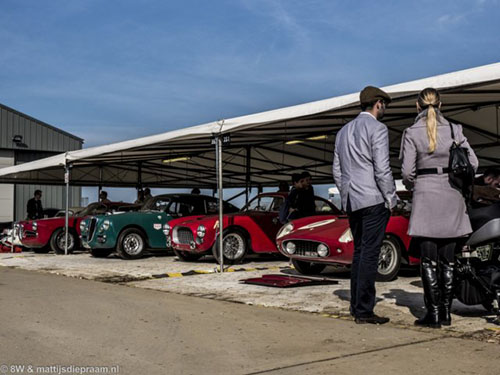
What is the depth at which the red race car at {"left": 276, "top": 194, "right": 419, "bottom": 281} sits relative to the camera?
898cm

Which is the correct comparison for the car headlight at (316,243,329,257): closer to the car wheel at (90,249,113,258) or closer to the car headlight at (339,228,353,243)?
the car headlight at (339,228,353,243)

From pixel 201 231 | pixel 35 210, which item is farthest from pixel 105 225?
pixel 35 210

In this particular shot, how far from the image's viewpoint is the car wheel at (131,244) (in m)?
14.5

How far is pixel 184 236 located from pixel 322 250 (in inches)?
176

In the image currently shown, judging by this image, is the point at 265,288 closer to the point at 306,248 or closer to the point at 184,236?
the point at 306,248

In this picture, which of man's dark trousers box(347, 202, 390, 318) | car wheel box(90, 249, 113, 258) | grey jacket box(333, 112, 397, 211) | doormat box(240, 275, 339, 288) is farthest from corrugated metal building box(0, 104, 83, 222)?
man's dark trousers box(347, 202, 390, 318)

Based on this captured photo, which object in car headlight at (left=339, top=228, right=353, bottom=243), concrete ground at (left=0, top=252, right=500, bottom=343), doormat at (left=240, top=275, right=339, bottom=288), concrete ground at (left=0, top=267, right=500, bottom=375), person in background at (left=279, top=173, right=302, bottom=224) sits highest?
person in background at (left=279, top=173, right=302, bottom=224)

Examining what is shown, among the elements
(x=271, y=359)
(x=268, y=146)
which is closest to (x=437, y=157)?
(x=271, y=359)

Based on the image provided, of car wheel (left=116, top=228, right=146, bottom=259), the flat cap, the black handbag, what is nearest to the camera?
the black handbag

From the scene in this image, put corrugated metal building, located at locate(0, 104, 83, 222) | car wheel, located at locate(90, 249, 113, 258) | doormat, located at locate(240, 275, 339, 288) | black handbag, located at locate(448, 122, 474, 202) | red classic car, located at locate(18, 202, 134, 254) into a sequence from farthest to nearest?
1. corrugated metal building, located at locate(0, 104, 83, 222)
2. red classic car, located at locate(18, 202, 134, 254)
3. car wheel, located at locate(90, 249, 113, 258)
4. doormat, located at locate(240, 275, 339, 288)
5. black handbag, located at locate(448, 122, 474, 202)

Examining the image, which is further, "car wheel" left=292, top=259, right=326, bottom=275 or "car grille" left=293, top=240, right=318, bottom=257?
"car wheel" left=292, top=259, right=326, bottom=275

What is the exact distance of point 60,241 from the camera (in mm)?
17219

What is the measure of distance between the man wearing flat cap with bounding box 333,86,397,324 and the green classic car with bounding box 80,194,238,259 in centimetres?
886

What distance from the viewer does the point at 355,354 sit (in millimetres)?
4457
